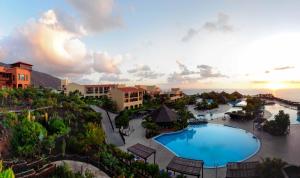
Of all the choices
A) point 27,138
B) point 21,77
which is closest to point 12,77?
point 21,77

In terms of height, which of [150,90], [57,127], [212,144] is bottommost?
[212,144]

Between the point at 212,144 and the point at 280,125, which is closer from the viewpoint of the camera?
the point at 212,144

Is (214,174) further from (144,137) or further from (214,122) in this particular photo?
(214,122)

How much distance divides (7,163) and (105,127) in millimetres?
13048

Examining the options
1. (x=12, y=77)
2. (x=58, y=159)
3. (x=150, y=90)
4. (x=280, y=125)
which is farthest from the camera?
(x=150, y=90)

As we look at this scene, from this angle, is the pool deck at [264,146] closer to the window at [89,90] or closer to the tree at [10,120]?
the tree at [10,120]

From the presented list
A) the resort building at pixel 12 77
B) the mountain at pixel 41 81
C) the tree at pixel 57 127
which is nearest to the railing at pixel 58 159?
the tree at pixel 57 127

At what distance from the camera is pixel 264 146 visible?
20.3m

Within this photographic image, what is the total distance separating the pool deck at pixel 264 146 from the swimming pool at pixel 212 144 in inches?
32.0

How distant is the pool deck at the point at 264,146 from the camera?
1648 cm

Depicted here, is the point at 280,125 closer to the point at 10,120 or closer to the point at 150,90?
the point at 10,120

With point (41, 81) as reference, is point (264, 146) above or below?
below

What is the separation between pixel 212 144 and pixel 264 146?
489cm

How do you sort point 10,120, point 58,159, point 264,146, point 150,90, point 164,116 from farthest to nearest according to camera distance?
1. point 150,90
2. point 164,116
3. point 264,146
4. point 10,120
5. point 58,159
